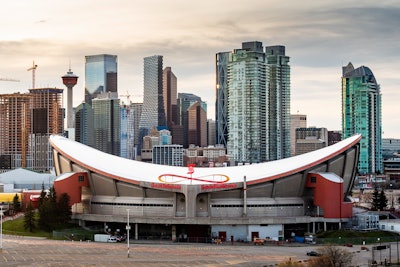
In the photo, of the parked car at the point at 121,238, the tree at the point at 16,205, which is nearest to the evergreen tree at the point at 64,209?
the parked car at the point at 121,238

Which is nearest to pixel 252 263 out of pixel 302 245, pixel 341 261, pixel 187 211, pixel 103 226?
pixel 341 261

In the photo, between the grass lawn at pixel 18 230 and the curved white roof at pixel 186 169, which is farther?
the curved white roof at pixel 186 169

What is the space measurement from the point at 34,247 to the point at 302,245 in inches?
1281

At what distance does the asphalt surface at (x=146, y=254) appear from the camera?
80.9 m

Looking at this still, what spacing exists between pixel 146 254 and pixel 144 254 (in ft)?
0.72

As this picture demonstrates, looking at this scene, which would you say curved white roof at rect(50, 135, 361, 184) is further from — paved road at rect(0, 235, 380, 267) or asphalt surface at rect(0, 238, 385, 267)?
paved road at rect(0, 235, 380, 267)

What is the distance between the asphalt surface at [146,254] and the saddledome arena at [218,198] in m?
5.78

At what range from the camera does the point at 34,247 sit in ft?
307

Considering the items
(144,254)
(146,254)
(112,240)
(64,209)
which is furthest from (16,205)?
(146,254)

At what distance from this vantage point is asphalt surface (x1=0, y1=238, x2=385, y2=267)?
80.9 metres

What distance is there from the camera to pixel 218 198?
109625 mm

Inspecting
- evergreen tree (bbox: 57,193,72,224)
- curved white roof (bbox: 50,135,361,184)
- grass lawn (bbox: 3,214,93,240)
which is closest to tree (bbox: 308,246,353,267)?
curved white roof (bbox: 50,135,361,184)

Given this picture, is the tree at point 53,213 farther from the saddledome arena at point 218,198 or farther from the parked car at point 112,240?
the parked car at point 112,240

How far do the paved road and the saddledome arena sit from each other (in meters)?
7.02
